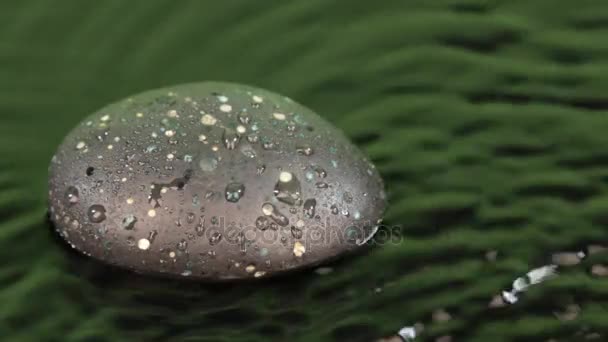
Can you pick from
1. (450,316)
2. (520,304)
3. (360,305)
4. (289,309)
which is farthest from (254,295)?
(520,304)

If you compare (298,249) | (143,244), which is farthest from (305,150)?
(143,244)

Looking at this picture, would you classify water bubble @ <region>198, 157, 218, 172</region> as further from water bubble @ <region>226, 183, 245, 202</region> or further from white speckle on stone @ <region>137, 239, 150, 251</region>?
white speckle on stone @ <region>137, 239, 150, 251</region>

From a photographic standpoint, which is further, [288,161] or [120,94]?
[120,94]

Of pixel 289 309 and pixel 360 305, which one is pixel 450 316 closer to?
pixel 360 305

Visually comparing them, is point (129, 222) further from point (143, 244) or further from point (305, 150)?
point (305, 150)

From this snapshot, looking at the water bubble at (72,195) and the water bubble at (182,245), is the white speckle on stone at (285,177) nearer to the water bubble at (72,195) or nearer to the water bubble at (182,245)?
the water bubble at (182,245)

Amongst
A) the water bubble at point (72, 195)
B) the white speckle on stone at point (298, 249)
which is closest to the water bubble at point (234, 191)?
the white speckle on stone at point (298, 249)
